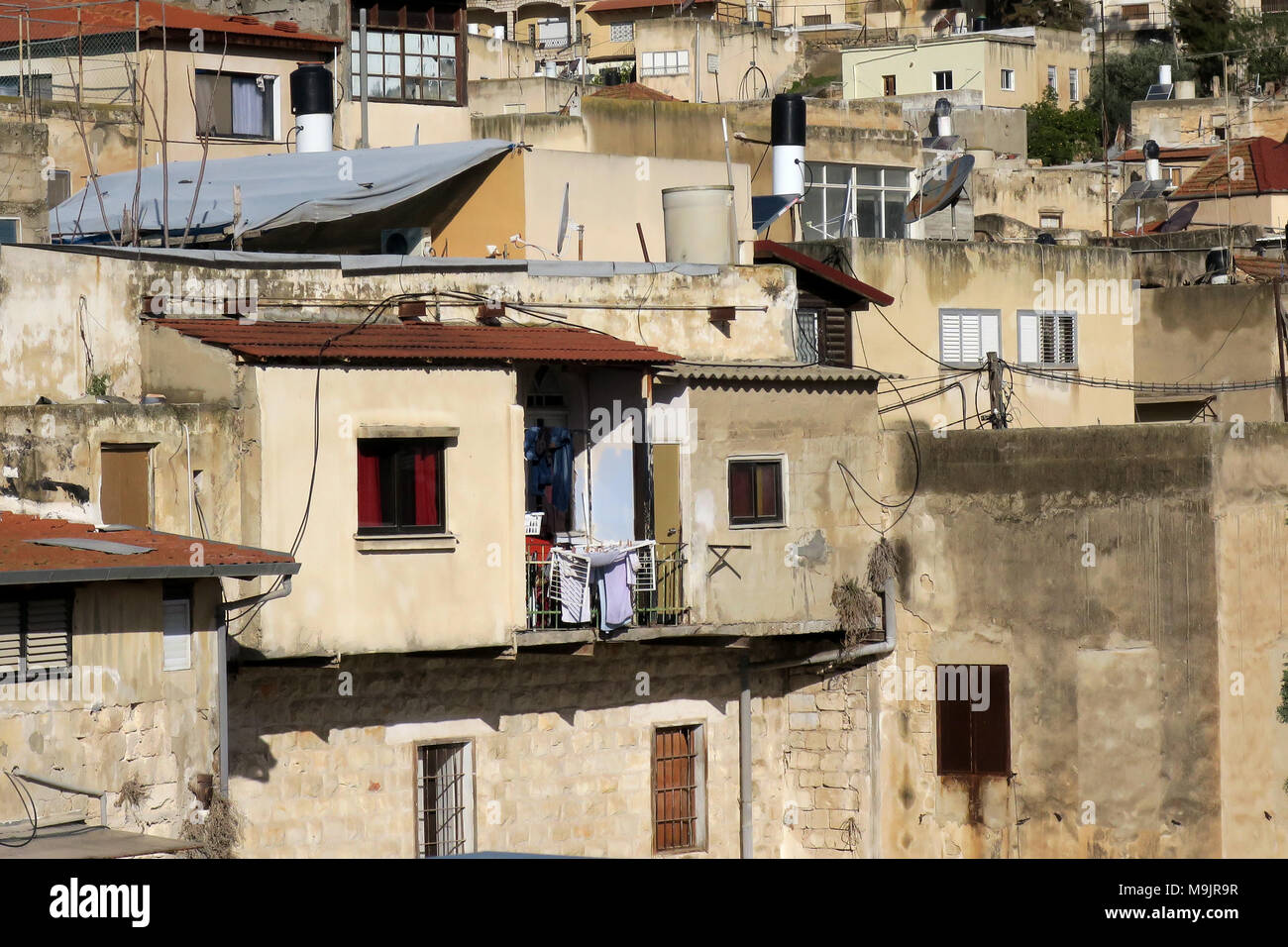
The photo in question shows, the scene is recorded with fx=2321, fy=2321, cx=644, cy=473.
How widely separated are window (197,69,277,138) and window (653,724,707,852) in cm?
1510

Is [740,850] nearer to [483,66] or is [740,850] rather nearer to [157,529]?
[157,529]

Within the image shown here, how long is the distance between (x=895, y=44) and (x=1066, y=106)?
23.1 ft

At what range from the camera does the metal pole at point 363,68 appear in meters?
36.7

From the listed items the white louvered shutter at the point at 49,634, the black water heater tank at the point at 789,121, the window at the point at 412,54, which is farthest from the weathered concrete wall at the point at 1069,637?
the window at the point at 412,54

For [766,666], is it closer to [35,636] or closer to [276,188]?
[276,188]

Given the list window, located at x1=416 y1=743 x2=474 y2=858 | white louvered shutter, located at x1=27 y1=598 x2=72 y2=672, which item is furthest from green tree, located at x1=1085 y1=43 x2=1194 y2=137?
white louvered shutter, located at x1=27 y1=598 x2=72 y2=672

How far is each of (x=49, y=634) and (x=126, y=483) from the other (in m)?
2.84

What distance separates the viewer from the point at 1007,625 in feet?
83.5

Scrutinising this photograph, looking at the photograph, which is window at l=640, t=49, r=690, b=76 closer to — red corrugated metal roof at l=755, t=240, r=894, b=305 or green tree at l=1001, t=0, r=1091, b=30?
green tree at l=1001, t=0, r=1091, b=30

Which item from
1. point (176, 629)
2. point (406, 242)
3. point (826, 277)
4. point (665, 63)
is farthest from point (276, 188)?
point (665, 63)

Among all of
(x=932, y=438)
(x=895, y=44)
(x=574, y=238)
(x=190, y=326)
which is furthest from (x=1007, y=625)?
(x=895, y=44)

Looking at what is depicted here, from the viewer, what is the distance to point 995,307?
3197 cm

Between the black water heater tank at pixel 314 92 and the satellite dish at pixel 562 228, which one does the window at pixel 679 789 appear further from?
the black water heater tank at pixel 314 92

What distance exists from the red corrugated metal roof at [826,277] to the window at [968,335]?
2.35 meters
